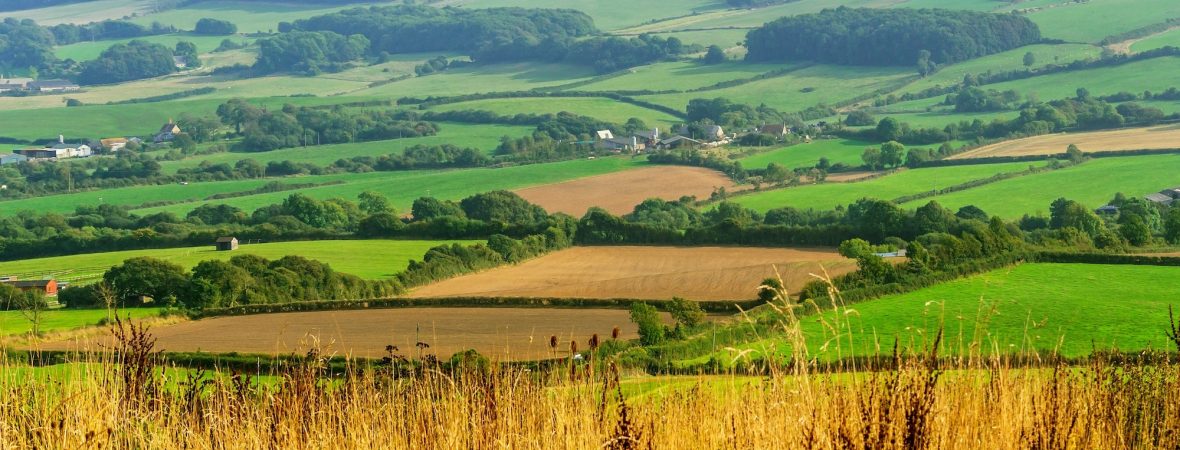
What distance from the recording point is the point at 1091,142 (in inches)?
3723

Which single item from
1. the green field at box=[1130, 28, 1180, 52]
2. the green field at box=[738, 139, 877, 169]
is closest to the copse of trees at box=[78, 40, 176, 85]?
the green field at box=[738, 139, 877, 169]

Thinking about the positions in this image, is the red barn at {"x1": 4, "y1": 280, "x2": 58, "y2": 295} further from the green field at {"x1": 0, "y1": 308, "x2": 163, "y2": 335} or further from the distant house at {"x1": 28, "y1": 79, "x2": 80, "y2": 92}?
the distant house at {"x1": 28, "y1": 79, "x2": 80, "y2": 92}

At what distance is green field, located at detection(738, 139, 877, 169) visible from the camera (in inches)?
3831

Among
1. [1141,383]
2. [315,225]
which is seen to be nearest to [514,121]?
[315,225]

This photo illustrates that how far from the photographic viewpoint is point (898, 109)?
403ft

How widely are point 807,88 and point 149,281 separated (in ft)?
336

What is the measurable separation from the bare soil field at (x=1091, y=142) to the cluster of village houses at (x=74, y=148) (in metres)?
76.4

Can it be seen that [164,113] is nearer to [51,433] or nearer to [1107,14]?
[1107,14]

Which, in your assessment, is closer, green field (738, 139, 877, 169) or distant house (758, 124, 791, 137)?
green field (738, 139, 877, 169)

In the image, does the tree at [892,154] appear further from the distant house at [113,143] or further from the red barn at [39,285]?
the distant house at [113,143]

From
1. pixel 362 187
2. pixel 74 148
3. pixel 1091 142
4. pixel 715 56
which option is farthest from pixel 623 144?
pixel 715 56

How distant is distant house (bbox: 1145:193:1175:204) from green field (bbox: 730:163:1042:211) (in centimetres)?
1115

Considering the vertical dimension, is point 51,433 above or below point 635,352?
above

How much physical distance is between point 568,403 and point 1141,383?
5.22 meters
